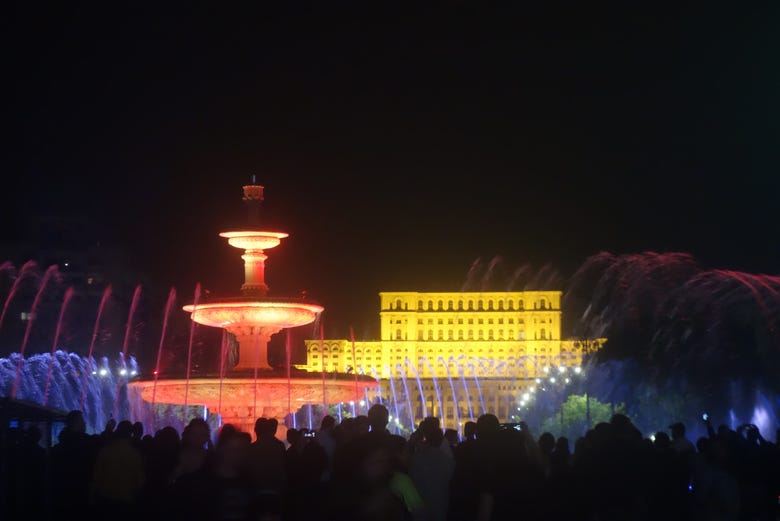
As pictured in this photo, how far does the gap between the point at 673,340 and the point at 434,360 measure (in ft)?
254

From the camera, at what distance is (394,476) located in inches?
407

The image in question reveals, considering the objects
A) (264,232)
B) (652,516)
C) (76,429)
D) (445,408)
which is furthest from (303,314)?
(445,408)

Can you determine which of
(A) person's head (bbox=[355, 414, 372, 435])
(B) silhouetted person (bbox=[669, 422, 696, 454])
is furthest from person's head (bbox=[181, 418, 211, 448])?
(B) silhouetted person (bbox=[669, 422, 696, 454])

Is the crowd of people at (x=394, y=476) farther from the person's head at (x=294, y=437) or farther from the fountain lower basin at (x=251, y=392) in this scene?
the fountain lower basin at (x=251, y=392)

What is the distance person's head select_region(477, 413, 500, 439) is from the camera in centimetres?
1149

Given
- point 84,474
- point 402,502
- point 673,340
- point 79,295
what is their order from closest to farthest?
point 402,502
point 84,474
point 673,340
point 79,295

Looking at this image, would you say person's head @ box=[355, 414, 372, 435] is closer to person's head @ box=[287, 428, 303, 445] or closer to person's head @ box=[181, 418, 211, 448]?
person's head @ box=[287, 428, 303, 445]

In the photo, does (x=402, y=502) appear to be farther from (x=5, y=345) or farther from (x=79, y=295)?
(x=79, y=295)

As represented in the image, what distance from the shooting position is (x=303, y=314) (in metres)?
37.1

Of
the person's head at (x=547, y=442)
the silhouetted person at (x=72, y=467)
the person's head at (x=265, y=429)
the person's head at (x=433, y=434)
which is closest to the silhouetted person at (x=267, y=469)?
the person's head at (x=265, y=429)

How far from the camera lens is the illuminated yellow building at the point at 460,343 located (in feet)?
453

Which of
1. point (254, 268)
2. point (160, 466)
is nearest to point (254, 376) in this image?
point (254, 268)

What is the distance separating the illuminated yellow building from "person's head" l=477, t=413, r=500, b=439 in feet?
410

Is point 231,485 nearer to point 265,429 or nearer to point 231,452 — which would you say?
point 231,452
